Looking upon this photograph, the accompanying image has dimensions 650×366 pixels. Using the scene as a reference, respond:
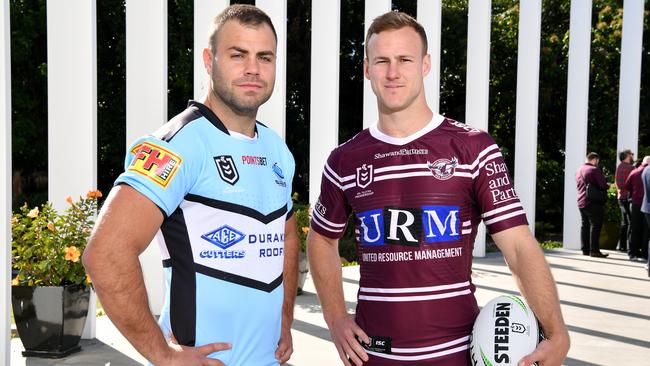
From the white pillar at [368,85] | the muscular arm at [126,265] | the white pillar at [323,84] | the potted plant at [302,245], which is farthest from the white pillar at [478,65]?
the muscular arm at [126,265]

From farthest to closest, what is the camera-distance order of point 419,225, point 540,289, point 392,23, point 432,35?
point 432,35 < point 392,23 < point 419,225 < point 540,289

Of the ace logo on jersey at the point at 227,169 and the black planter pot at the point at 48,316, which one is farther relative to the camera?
the black planter pot at the point at 48,316

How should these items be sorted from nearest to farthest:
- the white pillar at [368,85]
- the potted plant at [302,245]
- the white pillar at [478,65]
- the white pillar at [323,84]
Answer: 1. the potted plant at [302,245]
2. the white pillar at [323,84]
3. the white pillar at [368,85]
4. the white pillar at [478,65]

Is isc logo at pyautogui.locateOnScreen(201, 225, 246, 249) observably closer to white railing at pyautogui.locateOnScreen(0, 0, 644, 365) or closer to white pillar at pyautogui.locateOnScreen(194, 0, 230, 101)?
white railing at pyautogui.locateOnScreen(0, 0, 644, 365)

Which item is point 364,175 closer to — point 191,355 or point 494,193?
point 494,193

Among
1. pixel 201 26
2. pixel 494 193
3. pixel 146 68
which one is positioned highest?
pixel 201 26

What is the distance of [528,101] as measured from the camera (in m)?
16.2

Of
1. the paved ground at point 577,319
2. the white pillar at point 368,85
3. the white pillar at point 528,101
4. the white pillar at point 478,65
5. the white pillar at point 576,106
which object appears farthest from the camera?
the white pillar at point 576,106

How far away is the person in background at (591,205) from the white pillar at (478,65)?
6.64ft

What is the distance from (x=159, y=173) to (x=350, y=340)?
1027mm

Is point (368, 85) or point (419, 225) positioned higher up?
point (368, 85)

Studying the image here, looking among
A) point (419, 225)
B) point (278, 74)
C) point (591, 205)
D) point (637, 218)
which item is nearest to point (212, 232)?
point (419, 225)

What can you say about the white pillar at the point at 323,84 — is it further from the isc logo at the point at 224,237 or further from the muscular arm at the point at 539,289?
the isc logo at the point at 224,237

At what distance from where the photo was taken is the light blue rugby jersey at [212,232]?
8.79 feet
